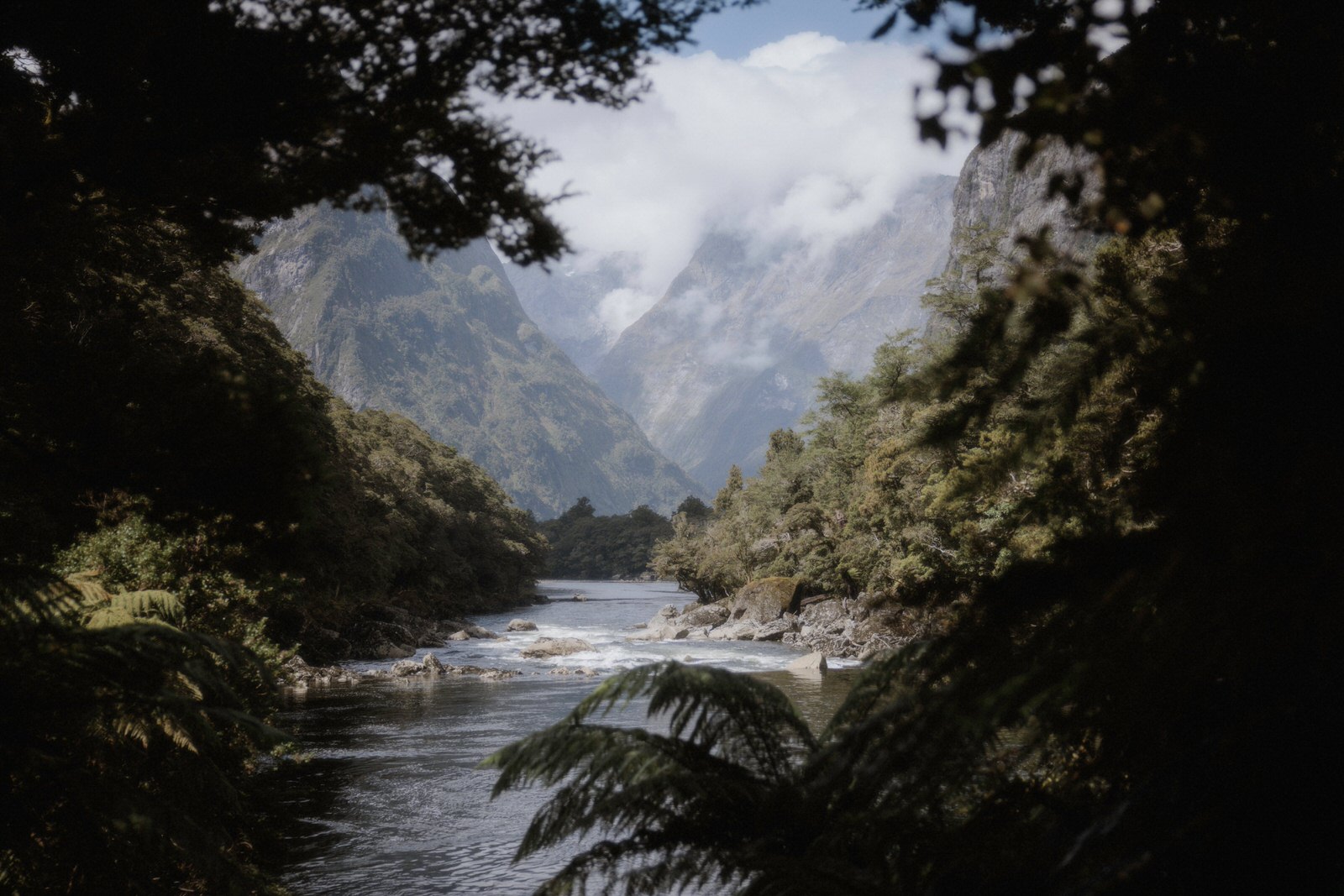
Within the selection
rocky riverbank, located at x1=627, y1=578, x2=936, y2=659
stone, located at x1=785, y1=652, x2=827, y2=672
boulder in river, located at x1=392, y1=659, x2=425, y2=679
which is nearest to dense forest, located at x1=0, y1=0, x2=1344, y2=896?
boulder in river, located at x1=392, y1=659, x2=425, y2=679

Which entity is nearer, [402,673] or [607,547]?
[402,673]

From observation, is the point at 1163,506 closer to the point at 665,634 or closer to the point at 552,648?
the point at 552,648

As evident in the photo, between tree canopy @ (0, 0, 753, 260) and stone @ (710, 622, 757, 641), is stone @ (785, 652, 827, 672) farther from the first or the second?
tree canopy @ (0, 0, 753, 260)

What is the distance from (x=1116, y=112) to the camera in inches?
65.2

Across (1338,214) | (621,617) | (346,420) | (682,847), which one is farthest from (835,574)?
Result: (1338,214)

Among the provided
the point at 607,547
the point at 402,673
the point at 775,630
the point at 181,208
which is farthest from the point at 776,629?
the point at 607,547

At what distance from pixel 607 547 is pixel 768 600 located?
7455cm

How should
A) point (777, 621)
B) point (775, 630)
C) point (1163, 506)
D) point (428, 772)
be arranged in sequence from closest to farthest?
point (1163, 506) → point (428, 772) → point (775, 630) → point (777, 621)

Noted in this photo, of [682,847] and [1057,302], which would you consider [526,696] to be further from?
[1057,302]

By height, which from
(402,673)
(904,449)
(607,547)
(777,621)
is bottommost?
(607,547)

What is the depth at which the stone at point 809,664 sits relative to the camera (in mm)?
21219

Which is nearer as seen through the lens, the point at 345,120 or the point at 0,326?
the point at 345,120

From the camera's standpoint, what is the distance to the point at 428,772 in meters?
12.2

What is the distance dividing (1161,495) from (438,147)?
301cm
